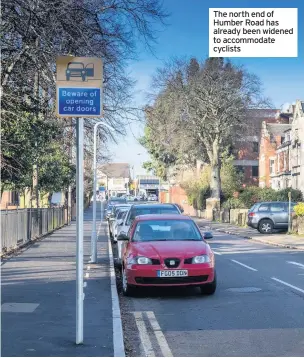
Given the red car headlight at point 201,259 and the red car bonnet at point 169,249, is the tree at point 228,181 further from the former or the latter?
the red car headlight at point 201,259

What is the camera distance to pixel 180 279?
11.5 meters

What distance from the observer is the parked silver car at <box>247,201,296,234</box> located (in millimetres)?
33062

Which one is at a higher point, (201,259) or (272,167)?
(272,167)

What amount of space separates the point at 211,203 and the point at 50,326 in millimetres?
48424

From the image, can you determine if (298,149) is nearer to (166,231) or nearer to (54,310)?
(166,231)

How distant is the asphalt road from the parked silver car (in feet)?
58.9

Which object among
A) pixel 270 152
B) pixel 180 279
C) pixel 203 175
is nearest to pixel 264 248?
pixel 180 279

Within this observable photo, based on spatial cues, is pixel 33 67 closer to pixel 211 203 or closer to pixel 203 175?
pixel 211 203

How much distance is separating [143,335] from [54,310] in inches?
68.5

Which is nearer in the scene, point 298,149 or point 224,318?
point 224,318

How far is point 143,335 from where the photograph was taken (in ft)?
27.1

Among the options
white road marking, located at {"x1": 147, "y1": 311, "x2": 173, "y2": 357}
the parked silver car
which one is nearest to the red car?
white road marking, located at {"x1": 147, "y1": 311, "x2": 173, "y2": 357}

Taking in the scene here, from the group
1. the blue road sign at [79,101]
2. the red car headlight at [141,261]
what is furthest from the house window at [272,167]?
the blue road sign at [79,101]

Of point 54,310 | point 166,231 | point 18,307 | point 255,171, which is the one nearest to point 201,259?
point 166,231
